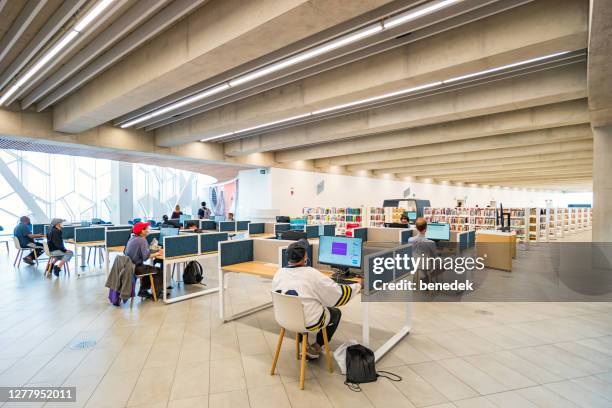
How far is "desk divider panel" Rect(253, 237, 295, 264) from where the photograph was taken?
4.53 metres

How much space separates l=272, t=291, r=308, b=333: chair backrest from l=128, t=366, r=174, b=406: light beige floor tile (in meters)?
1.09

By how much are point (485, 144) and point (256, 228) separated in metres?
7.85

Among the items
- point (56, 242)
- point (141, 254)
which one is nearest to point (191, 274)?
point (141, 254)

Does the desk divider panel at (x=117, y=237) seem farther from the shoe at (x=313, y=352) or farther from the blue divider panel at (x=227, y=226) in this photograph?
the shoe at (x=313, y=352)

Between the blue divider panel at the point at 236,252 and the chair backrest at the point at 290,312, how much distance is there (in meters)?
1.83

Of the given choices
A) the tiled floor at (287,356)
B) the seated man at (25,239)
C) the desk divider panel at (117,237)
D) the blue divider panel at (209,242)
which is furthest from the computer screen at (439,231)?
the seated man at (25,239)

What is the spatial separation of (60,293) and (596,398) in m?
7.06

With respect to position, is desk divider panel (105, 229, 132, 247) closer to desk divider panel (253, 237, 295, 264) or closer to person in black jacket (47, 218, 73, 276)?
person in black jacket (47, 218, 73, 276)

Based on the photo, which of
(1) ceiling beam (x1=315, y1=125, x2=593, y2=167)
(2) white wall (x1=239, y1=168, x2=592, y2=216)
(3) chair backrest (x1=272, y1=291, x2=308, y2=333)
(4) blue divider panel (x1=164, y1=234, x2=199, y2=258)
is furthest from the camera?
(2) white wall (x1=239, y1=168, x2=592, y2=216)

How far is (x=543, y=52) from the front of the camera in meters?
4.11

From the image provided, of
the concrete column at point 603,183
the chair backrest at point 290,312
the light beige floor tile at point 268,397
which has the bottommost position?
the light beige floor tile at point 268,397

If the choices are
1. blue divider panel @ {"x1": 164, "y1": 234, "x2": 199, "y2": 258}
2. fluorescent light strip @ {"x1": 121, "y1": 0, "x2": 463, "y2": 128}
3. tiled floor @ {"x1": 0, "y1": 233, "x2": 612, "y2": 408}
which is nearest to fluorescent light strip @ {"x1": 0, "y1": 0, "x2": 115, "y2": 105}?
fluorescent light strip @ {"x1": 121, "y1": 0, "x2": 463, "y2": 128}

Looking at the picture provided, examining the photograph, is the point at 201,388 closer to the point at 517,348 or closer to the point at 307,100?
the point at 517,348

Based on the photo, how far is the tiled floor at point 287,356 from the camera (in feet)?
8.39
